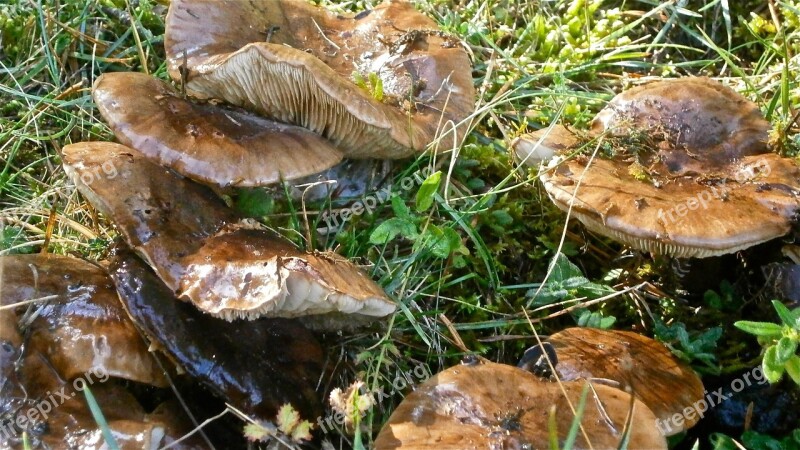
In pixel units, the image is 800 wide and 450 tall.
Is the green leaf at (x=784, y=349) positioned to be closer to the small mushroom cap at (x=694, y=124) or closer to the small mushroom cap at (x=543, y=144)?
the small mushroom cap at (x=694, y=124)

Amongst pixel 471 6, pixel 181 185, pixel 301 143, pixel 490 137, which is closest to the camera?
pixel 181 185

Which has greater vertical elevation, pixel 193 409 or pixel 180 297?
pixel 180 297

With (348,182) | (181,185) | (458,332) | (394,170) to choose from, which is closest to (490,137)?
(394,170)

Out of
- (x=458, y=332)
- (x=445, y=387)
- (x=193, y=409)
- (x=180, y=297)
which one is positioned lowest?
(x=458, y=332)

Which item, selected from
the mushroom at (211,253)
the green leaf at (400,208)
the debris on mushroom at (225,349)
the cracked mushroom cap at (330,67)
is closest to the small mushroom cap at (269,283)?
the mushroom at (211,253)

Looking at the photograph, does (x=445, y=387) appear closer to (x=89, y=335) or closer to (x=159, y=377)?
(x=159, y=377)
